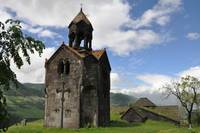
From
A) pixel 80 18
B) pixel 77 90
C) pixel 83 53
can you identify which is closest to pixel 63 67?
pixel 83 53

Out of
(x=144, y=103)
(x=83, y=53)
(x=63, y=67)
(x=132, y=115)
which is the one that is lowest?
(x=132, y=115)

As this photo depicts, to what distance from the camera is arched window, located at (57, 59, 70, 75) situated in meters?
49.9

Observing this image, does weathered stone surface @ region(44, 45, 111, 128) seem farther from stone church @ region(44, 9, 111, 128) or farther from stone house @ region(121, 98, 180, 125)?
stone house @ region(121, 98, 180, 125)

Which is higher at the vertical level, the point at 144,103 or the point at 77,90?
the point at 77,90

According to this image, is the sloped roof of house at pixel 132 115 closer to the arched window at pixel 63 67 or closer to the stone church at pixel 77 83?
the stone church at pixel 77 83

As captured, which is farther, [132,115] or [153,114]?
[153,114]

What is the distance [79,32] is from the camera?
169ft

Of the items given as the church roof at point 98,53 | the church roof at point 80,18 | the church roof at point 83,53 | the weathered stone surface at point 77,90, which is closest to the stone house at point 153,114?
the weathered stone surface at point 77,90

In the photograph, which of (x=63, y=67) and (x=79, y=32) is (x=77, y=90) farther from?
(x=79, y=32)

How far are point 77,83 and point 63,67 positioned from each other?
161 inches

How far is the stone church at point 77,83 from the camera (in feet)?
156

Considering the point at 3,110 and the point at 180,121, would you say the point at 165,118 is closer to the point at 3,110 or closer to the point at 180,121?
the point at 180,121

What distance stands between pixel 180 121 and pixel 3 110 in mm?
70918

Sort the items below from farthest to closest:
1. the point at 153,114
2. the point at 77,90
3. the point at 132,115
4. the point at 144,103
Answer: the point at 144,103
the point at 153,114
the point at 132,115
the point at 77,90
